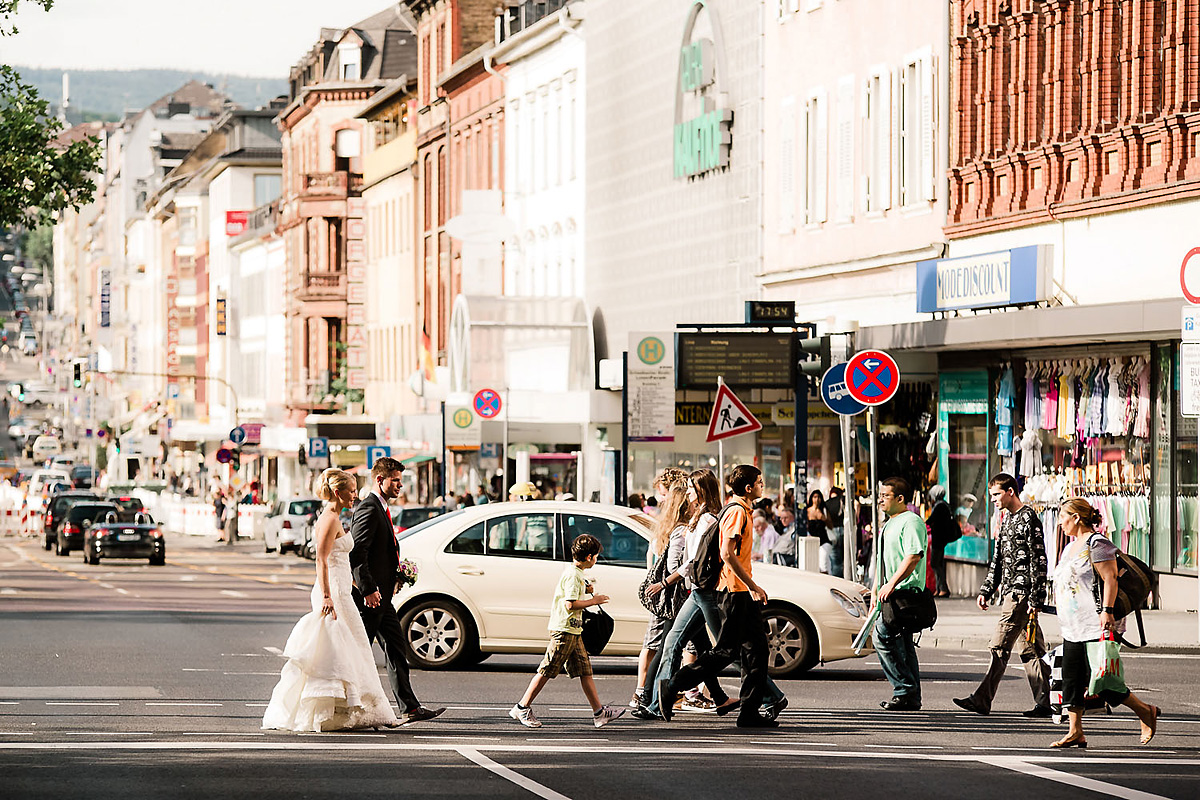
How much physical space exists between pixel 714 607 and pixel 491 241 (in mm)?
46565

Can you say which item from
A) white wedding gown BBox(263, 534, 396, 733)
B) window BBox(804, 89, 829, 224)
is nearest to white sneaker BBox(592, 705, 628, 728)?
white wedding gown BBox(263, 534, 396, 733)

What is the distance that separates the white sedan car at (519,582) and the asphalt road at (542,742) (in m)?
0.37

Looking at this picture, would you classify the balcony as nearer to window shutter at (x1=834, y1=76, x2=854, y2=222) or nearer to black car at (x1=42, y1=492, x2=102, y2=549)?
black car at (x1=42, y1=492, x2=102, y2=549)

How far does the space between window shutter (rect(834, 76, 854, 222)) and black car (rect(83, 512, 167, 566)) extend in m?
19.4

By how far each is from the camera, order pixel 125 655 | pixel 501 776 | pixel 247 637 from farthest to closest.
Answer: pixel 247 637 → pixel 125 655 → pixel 501 776

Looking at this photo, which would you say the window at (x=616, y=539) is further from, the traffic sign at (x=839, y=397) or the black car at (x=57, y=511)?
the black car at (x=57, y=511)

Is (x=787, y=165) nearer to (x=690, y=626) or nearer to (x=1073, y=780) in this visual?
(x=690, y=626)

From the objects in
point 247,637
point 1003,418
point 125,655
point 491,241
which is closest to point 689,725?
point 125,655

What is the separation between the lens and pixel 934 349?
108 feet

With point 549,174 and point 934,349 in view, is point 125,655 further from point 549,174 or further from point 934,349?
point 549,174

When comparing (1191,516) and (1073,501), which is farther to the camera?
(1191,516)

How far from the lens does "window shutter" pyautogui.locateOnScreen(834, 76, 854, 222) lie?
37781 millimetres

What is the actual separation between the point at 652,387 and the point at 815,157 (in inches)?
277

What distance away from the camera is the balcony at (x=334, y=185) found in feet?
304
